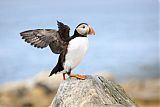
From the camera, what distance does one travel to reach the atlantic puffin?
5801mm

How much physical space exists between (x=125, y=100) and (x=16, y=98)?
8.67 m

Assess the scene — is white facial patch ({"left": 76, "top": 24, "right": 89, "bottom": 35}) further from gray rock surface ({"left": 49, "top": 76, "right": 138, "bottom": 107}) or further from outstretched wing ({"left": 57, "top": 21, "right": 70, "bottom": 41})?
gray rock surface ({"left": 49, "top": 76, "right": 138, "bottom": 107})

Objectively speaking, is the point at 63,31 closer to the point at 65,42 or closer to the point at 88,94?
the point at 65,42

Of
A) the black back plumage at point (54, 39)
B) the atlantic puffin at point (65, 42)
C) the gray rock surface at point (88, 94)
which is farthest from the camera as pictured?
the black back plumage at point (54, 39)

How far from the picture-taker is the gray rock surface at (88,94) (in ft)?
18.7

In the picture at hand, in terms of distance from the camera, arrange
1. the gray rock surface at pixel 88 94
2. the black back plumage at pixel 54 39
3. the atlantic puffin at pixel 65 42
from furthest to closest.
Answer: the black back plumage at pixel 54 39 < the atlantic puffin at pixel 65 42 < the gray rock surface at pixel 88 94

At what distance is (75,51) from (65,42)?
0.25 m

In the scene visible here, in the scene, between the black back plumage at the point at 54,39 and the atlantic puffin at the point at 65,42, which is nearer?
the atlantic puffin at the point at 65,42

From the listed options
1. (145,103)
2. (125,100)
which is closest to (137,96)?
(145,103)

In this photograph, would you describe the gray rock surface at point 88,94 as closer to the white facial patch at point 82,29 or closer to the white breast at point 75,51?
the white breast at point 75,51

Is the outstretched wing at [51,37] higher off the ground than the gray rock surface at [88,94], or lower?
higher

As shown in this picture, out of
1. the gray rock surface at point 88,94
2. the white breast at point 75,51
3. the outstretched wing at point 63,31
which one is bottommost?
the gray rock surface at point 88,94

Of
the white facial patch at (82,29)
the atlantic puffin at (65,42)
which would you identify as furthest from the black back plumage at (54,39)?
the white facial patch at (82,29)

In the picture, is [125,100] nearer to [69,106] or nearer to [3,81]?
[69,106]
